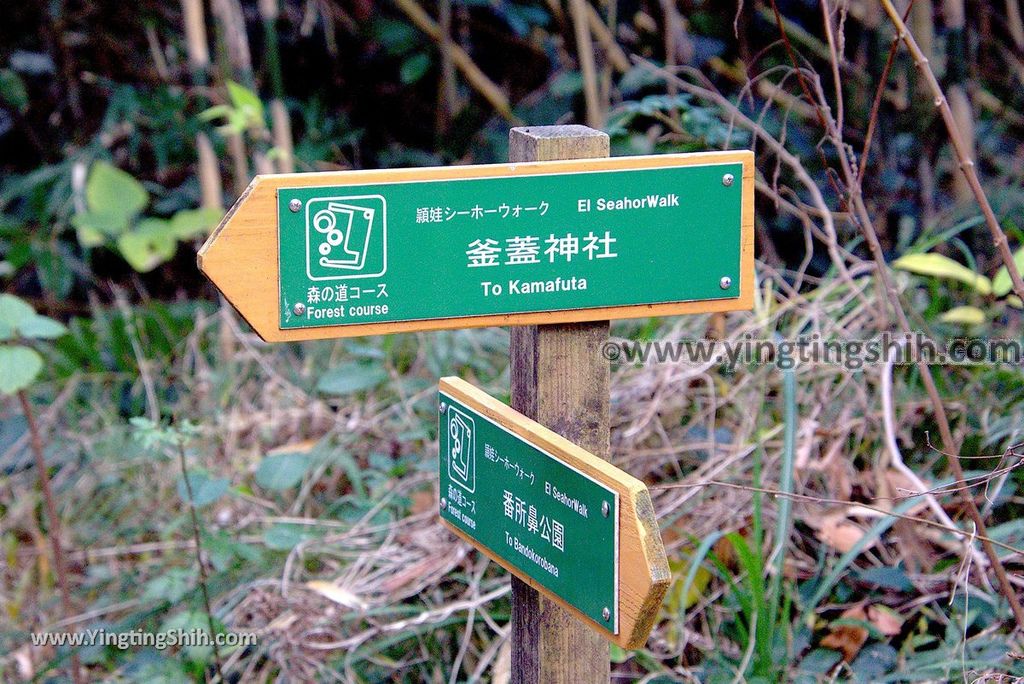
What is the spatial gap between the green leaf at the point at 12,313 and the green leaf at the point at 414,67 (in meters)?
2.10

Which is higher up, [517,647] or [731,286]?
[731,286]

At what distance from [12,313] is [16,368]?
12 cm

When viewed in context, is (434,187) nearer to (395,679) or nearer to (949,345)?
(395,679)

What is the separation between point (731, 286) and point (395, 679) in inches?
48.7

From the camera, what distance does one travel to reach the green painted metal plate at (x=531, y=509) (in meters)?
1.34

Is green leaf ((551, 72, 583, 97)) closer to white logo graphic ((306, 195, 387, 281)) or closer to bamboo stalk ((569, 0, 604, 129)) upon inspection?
bamboo stalk ((569, 0, 604, 129))

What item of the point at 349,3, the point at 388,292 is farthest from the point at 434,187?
the point at 349,3

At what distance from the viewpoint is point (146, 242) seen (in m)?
4.27

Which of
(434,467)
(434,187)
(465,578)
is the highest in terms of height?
(434,187)

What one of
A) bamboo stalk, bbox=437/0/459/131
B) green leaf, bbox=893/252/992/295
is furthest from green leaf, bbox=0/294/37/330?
bamboo stalk, bbox=437/0/459/131

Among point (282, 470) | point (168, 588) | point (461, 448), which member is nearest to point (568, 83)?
point (282, 470)

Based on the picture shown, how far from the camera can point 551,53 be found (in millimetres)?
4512

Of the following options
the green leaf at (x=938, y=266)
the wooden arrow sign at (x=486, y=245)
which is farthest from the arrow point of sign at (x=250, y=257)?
the green leaf at (x=938, y=266)

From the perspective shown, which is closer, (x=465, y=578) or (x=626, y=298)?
(x=626, y=298)
